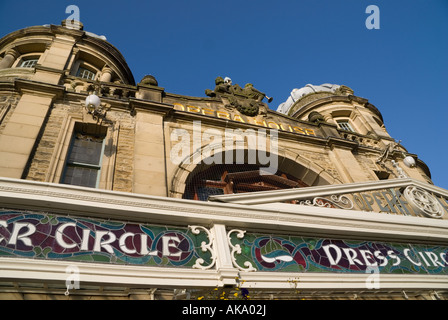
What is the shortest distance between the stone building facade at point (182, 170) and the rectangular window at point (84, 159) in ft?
0.12

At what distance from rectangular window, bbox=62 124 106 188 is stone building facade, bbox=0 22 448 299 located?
4cm

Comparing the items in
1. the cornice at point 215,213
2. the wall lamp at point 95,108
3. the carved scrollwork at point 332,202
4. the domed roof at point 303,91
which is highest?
the domed roof at point 303,91

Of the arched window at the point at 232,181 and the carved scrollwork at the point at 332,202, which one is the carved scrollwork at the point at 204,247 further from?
the arched window at the point at 232,181

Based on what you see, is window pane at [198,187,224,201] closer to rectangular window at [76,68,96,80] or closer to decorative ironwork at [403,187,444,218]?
decorative ironwork at [403,187,444,218]

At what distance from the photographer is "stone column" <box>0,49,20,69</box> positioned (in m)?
11.6

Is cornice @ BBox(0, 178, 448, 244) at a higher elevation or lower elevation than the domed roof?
lower

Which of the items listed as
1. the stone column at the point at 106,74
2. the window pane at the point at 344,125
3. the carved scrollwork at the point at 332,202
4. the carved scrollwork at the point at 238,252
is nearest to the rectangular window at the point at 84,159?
the carved scrollwork at the point at 238,252

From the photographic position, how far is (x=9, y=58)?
1201cm

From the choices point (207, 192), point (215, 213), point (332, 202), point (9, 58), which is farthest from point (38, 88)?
point (332, 202)

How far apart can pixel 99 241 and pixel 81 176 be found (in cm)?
486

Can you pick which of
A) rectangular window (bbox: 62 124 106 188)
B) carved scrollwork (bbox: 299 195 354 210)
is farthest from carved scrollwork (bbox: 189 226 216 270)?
rectangular window (bbox: 62 124 106 188)

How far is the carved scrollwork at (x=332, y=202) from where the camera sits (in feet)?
15.5

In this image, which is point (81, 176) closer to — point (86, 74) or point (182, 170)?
point (182, 170)
